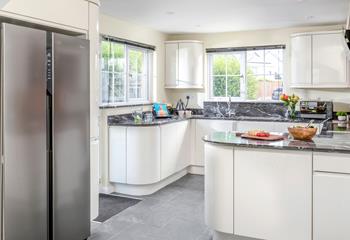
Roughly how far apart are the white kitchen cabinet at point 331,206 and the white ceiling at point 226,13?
2223 millimetres

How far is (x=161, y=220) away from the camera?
376cm

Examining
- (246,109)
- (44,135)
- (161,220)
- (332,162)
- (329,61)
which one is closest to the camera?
(44,135)

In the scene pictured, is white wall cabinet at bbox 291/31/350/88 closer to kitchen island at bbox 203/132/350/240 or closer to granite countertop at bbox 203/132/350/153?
granite countertop at bbox 203/132/350/153

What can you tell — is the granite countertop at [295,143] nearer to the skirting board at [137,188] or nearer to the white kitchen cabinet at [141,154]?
the white kitchen cabinet at [141,154]

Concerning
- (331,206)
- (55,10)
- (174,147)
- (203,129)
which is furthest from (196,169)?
(55,10)

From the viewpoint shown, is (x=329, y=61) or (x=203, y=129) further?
(x=203, y=129)

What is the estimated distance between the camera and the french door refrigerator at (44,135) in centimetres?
233

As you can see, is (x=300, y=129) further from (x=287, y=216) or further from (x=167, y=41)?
(x=167, y=41)

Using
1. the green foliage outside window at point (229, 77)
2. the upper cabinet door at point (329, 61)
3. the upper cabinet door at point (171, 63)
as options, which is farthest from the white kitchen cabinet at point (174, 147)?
the upper cabinet door at point (329, 61)

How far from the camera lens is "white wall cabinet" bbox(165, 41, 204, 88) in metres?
6.07

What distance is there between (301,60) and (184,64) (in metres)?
1.89

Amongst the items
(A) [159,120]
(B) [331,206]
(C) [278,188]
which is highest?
(A) [159,120]

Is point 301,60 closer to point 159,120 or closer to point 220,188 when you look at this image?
point 159,120

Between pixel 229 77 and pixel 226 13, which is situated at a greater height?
pixel 226 13
